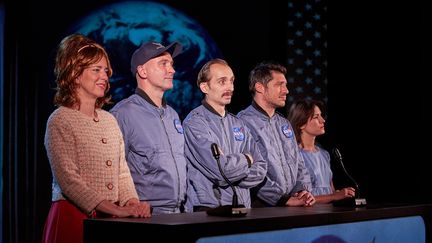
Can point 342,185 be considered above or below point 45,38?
below

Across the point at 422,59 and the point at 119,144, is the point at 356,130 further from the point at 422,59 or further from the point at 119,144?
the point at 119,144

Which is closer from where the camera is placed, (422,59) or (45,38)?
(45,38)

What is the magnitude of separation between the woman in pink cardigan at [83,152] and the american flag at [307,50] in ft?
11.7

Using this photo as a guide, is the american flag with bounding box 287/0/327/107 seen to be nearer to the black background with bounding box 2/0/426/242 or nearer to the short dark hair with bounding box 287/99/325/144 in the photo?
the black background with bounding box 2/0/426/242

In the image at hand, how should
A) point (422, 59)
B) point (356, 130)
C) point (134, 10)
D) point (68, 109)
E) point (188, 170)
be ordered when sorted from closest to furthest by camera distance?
point (68, 109), point (188, 170), point (134, 10), point (422, 59), point (356, 130)

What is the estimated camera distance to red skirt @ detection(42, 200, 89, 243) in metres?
3.04

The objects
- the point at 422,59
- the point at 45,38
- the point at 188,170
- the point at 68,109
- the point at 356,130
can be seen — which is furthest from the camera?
the point at 356,130

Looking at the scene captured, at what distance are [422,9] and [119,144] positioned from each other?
13.9 ft

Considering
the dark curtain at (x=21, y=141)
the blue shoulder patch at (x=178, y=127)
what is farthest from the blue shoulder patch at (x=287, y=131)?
the dark curtain at (x=21, y=141)

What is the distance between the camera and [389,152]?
6.84 m

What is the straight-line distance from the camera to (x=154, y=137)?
12.5 feet

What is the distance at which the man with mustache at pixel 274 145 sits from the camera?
14.7 ft

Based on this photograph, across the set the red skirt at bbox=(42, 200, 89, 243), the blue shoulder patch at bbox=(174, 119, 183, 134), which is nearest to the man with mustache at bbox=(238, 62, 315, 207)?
the blue shoulder patch at bbox=(174, 119, 183, 134)

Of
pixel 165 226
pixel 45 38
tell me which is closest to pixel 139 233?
pixel 165 226
